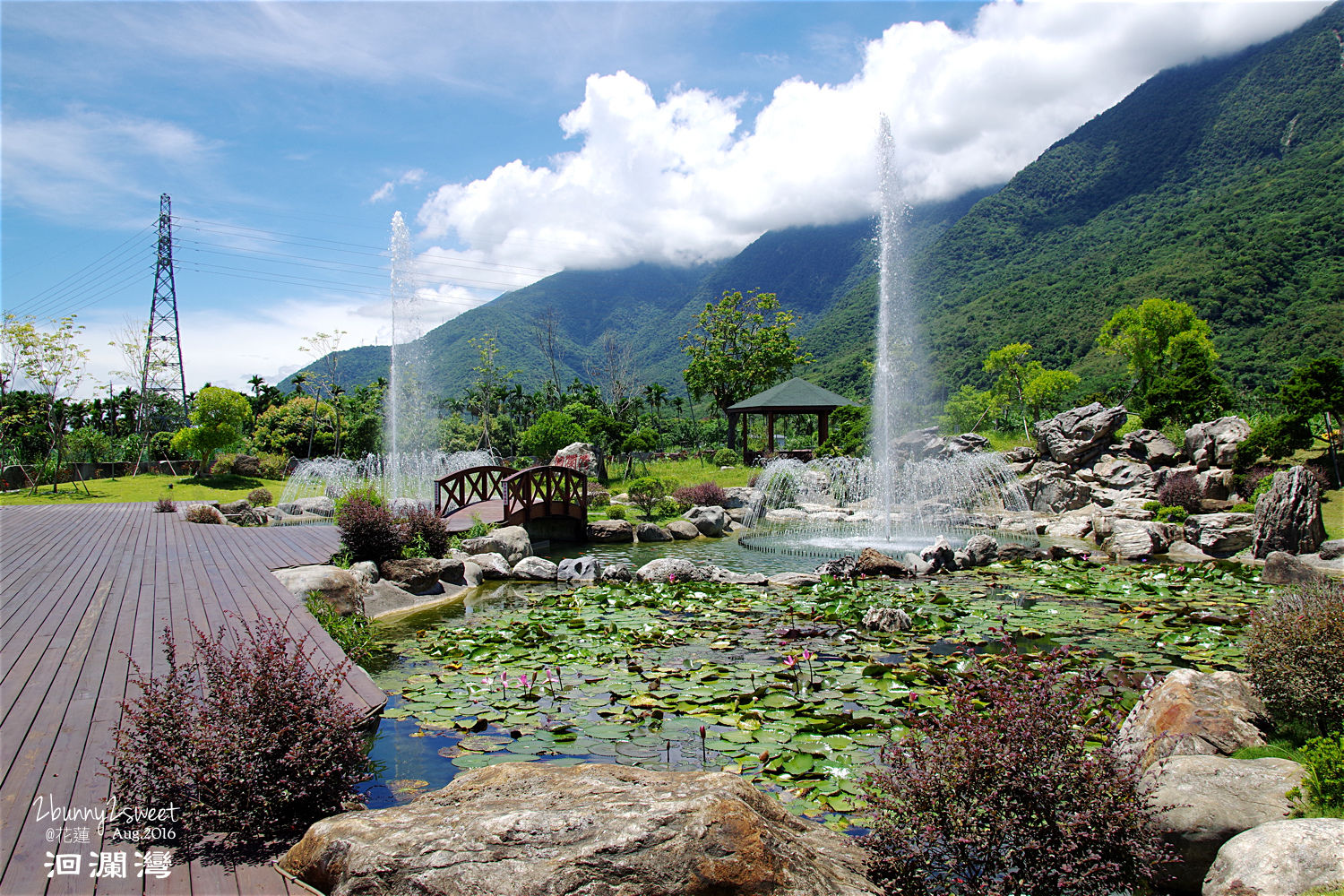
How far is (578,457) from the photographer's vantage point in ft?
81.4

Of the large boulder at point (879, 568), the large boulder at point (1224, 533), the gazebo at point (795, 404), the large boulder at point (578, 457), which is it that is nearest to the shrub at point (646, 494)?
the large boulder at point (578, 457)

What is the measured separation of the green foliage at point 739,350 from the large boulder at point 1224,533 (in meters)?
26.0

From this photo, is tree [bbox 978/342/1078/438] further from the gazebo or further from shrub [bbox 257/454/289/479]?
shrub [bbox 257/454/289/479]

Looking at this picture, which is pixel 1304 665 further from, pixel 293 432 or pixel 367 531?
pixel 293 432

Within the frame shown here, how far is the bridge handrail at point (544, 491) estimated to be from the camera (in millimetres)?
15125

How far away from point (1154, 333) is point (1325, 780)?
30.5m

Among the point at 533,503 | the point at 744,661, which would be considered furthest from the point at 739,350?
the point at 744,661

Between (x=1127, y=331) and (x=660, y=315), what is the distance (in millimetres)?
102346

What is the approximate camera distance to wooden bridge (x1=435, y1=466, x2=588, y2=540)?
15.1 metres

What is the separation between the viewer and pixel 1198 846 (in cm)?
307

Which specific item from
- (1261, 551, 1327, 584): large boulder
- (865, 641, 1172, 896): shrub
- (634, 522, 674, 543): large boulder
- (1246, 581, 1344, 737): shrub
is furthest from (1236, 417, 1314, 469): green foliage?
(865, 641, 1172, 896): shrub

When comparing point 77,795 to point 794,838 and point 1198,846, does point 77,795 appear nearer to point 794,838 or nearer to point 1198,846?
point 794,838

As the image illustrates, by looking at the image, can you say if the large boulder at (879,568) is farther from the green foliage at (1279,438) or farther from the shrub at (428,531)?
the green foliage at (1279,438)

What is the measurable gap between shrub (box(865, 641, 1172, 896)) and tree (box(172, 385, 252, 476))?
26412 mm
